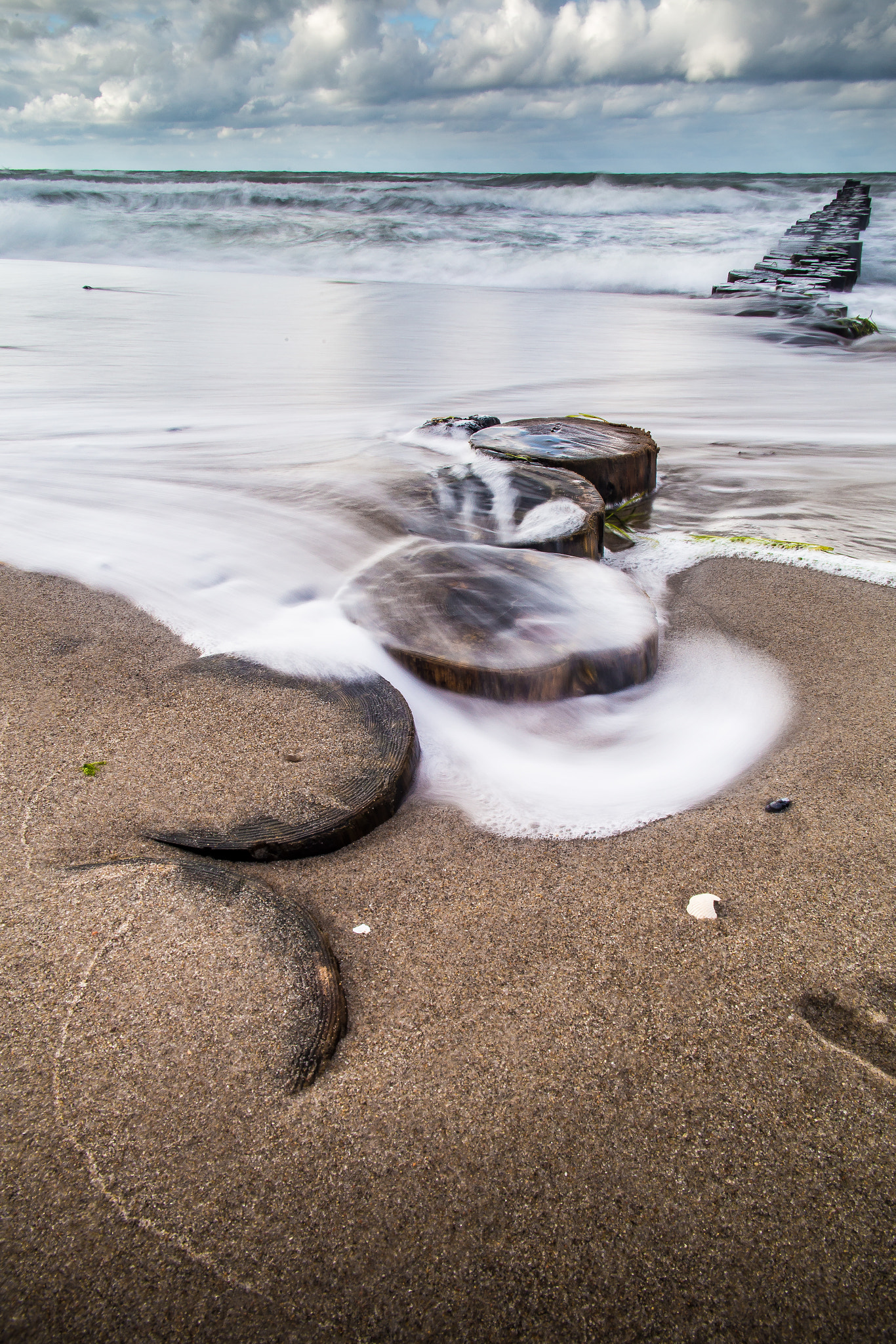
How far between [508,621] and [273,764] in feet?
2.69

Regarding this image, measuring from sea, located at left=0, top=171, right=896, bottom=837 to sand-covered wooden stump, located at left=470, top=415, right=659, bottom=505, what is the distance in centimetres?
22

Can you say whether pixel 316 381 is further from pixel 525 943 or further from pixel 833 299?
pixel 833 299


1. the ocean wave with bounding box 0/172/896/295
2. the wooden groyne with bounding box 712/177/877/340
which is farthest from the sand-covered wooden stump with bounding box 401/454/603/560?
the ocean wave with bounding box 0/172/896/295

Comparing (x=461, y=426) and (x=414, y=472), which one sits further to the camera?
(x=461, y=426)

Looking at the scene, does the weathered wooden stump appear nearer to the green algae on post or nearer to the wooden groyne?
the green algae on post

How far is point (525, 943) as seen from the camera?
54.7 inches

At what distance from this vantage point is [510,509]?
9.42ft

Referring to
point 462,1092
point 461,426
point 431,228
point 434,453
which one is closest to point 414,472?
point 434,453

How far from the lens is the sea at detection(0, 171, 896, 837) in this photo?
6.75 feet

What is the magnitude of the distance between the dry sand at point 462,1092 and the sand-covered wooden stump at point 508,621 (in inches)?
19.4

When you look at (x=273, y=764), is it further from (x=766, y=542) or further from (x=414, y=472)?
(x=766, y=542)

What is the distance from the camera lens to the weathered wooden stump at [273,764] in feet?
5.00

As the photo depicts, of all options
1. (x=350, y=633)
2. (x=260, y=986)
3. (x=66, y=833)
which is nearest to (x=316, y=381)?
(x=350, y=633)

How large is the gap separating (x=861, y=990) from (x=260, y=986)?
3.23 ft
